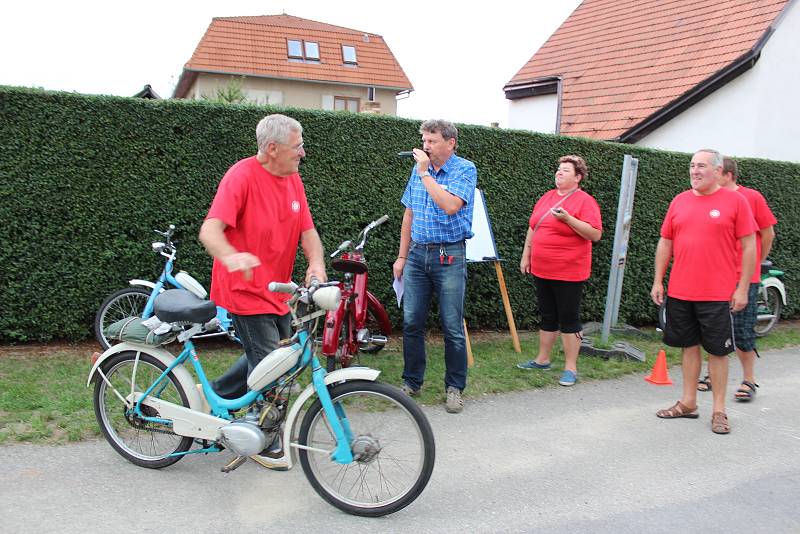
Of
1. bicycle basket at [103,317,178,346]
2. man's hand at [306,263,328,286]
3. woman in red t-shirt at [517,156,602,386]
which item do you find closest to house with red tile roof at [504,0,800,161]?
woman in red t-shirt at [517,156,602,386]

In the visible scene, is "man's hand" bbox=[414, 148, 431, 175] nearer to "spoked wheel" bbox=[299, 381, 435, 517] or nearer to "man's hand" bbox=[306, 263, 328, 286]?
"man's hand" bbox=[306, 263, 328, 286]

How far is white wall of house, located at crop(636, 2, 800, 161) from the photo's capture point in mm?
13016

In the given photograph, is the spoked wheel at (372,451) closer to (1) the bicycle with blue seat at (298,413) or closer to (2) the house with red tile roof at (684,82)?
(1) the bicycle with blue seat at (298,413)

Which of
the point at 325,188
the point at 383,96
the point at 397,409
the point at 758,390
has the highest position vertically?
the point at 383,96

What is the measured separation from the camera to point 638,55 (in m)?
15.8

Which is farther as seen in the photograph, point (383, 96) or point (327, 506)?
point (383, 96)

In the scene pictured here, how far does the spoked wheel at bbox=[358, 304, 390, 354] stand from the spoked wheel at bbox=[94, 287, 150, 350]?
219cm

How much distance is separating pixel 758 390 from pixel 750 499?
2.77m

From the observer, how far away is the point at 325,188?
7.04 meters

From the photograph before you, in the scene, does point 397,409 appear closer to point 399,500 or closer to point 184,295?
point 399,500

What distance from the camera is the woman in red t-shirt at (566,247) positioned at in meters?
5.95

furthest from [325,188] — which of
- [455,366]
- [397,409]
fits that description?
[397,409]

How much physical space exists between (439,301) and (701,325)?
204cm

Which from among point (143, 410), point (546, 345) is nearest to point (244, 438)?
point (143, 410)
